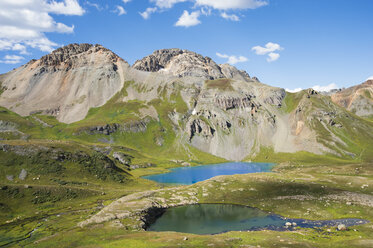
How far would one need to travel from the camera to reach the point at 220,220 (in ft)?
245

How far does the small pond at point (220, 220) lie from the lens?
66688mm

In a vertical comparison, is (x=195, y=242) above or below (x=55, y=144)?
below

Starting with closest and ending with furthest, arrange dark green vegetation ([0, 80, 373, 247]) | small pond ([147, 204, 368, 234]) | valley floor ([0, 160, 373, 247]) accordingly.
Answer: valley floor ([0, 160, 373, 247]) < dark green vegetation ([0, 80, 373, 247]) < small pond ([147, 204, 368, 234])

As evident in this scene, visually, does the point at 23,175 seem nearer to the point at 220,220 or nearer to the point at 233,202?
the point at 220,220

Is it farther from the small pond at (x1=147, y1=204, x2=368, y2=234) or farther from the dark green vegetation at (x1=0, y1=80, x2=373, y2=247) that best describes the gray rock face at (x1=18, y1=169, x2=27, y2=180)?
the small pond at (x1=147, y1=204, x2=368, y2=234)

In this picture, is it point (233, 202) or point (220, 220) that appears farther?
point (233, 202)

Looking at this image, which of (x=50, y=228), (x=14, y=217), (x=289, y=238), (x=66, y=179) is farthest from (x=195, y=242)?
(x=66, y=179)

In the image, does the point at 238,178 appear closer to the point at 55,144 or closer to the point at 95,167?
the point at 95,167

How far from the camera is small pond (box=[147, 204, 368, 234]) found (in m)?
66.7

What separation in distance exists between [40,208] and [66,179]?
30148 millimetres

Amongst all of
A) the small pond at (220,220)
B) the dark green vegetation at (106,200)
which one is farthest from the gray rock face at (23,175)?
the small pond at (220,220)

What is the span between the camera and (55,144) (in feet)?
434

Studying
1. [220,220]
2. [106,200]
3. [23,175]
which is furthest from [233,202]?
[23,175]

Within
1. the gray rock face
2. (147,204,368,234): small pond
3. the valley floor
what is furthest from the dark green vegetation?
(147,204,368,234): small pond
